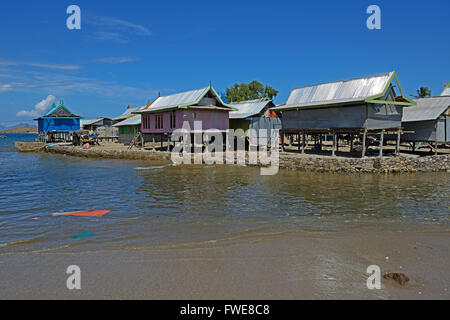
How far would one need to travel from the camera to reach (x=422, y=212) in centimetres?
1011

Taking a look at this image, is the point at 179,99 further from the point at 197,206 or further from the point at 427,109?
the point at 427,109

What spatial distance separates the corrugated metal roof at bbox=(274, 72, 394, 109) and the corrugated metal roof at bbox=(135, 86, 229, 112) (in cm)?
580

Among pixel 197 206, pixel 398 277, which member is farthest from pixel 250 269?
pixel 197 206

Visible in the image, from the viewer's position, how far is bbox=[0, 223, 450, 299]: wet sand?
200 inches

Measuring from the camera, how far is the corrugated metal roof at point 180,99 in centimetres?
2412

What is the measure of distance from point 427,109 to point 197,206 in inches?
773

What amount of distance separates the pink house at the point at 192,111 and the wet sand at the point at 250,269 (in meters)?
17.6

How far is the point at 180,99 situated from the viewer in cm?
2558

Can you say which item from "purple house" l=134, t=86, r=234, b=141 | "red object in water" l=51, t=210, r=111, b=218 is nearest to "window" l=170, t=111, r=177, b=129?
"purple house" l=134, t=86, r=234, b=141

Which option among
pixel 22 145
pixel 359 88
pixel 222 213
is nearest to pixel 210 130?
pixel 359 88

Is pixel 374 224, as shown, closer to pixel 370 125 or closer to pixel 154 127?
pixel 370 125

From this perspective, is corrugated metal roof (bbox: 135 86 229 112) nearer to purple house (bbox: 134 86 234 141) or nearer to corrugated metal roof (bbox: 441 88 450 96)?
purple house (bbox: 134 86 234 141)

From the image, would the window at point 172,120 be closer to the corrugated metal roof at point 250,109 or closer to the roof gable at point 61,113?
the corrugated metal roof at point 250,109
